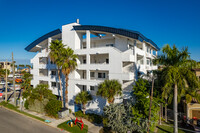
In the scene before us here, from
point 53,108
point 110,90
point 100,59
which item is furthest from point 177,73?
point 53,108

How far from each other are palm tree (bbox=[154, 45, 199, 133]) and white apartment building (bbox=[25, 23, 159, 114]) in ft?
19.7

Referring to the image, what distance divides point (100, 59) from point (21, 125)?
18.6 meters

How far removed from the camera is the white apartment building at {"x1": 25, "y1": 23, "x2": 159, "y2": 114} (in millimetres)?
22181

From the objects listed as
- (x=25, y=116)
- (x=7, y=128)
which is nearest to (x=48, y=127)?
(x=7, y=128)

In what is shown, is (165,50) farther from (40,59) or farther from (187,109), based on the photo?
(40,59)

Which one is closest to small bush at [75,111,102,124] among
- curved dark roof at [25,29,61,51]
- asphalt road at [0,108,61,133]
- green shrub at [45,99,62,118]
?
green shrub at [45,99,62,118]

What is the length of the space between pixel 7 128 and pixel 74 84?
Answer: 42.4 feet

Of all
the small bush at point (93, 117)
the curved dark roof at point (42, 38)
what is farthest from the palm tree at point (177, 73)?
the curved dark roof at point (42, 38)

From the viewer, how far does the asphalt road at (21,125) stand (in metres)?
19.6

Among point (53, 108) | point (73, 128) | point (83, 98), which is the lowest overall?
point (73, 128)

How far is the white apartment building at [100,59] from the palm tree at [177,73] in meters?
6.01

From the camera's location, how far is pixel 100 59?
2808 cm

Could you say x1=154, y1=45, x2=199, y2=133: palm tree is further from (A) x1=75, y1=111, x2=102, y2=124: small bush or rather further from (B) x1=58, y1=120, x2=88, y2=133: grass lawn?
(B) x1=58, y1=120, x2=88, y2=133: grass lawn

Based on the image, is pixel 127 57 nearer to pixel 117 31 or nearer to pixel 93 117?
pixel 117 31
